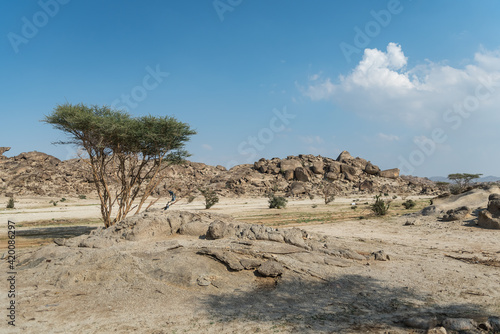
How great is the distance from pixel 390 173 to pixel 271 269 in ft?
234

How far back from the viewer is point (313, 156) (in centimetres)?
7531

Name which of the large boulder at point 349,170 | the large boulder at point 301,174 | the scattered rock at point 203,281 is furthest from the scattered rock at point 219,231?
the large boulder at point 349,170

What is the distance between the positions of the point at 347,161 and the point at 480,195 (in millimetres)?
54948

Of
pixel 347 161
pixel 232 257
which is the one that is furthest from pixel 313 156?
pixel 232 257

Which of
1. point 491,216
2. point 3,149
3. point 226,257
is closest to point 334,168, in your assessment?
point 491,216

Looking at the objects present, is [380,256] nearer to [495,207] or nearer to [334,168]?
[495,207]

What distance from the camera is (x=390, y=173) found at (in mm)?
70188

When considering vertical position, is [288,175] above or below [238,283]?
above

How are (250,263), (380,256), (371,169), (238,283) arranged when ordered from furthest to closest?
(371,169) < (380,256) < (250,263) < (238,283)

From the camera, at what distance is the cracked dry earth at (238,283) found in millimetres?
4824

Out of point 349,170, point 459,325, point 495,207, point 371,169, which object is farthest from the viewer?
point 371,169

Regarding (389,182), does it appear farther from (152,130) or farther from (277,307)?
(277,307)

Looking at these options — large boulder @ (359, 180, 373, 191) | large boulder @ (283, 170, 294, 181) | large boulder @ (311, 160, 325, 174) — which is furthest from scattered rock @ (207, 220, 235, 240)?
large boulder @ (311, 160, 325, 174)

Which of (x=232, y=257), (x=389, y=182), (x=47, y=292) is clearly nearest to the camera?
(x=47, y=292)
